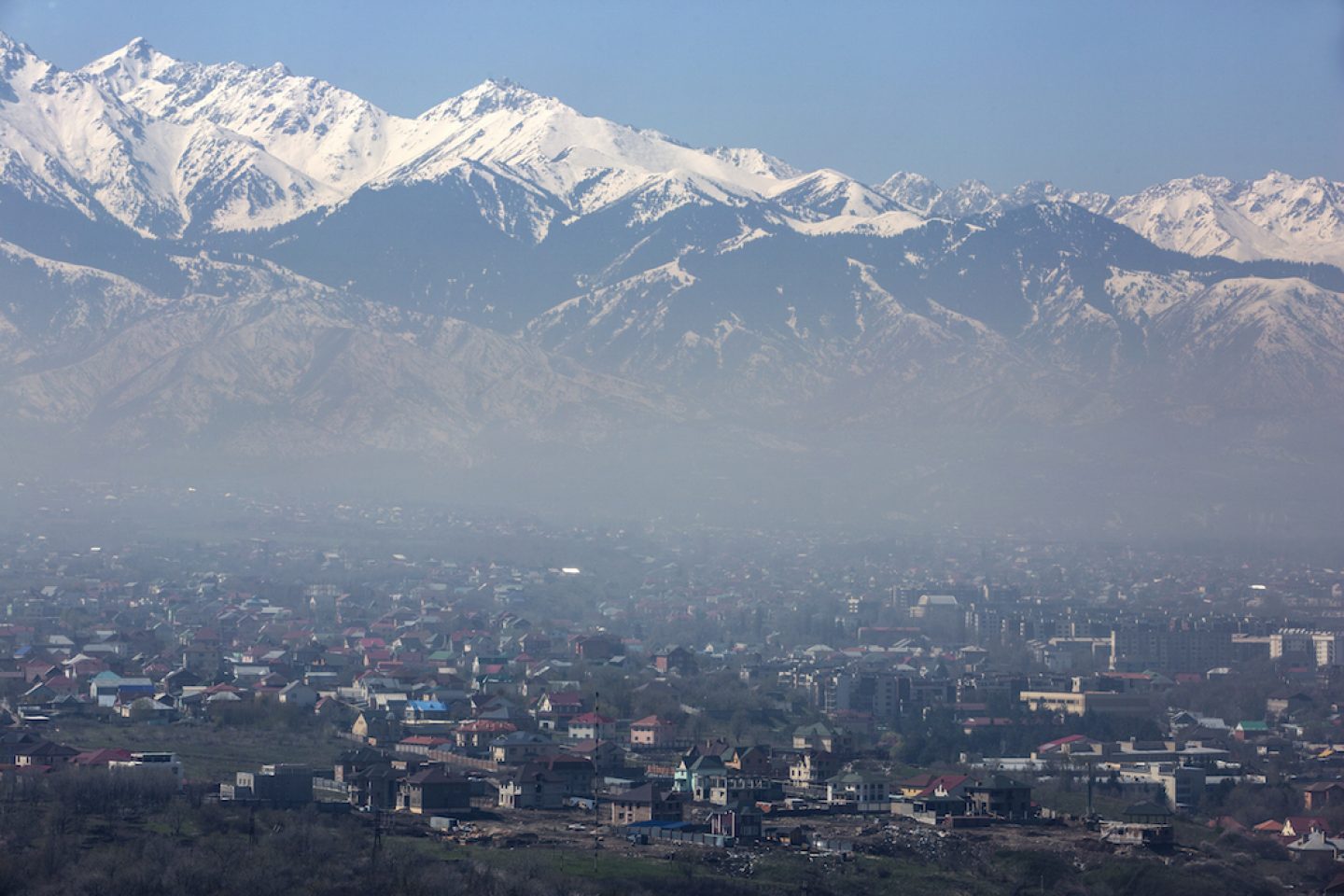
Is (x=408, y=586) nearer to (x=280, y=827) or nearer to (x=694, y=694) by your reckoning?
(x=694, y=694)

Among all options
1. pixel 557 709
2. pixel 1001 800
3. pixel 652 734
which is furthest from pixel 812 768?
pixel 557 709

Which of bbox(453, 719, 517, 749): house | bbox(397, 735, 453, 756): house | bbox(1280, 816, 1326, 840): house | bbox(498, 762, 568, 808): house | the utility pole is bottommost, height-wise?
the utility pole

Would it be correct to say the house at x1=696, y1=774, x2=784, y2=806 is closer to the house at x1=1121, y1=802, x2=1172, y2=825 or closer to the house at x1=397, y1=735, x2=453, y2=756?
the house at x1=1121, y1=802, x2=1172, y2=825

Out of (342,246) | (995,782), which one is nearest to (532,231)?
(342,246)

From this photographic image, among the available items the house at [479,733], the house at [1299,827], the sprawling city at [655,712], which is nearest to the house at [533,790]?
the sprawling city at [655,712]

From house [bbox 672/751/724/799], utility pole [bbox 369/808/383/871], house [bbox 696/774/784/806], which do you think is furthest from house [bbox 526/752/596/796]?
utility pole [bbox 369/808/383/871]

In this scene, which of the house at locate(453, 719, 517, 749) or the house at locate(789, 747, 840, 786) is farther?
the house at locate(453, 719, 517, 749)
